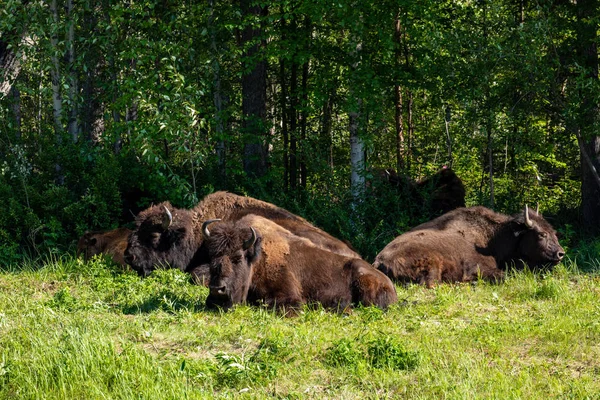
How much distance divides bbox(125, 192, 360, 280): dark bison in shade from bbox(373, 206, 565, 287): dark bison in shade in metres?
0.80

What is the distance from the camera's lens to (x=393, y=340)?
23.1 ft

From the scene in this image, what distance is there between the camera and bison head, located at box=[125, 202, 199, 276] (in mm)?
11312

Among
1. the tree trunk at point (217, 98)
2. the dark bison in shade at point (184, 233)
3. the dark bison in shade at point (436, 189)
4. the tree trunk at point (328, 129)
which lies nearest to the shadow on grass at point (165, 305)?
the dark bison in shade at point (184, 233)

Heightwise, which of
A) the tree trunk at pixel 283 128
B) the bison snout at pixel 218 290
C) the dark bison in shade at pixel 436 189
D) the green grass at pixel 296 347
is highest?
the tree trunk at pixel 283 128

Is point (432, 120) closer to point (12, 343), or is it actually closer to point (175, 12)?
point (175, 12)

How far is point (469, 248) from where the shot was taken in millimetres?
11727

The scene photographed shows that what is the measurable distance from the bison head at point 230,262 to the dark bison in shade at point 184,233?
6.57 feet

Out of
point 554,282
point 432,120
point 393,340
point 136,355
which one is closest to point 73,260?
point 136,355

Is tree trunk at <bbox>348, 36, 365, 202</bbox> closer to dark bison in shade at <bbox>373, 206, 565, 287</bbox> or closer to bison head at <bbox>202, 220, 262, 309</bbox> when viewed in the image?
dark bison in shade at <bbox>373, 206, 565, 287</bbox>

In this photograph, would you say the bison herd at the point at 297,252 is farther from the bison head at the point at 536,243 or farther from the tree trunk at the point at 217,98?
the tree trunk at the point at 217,98

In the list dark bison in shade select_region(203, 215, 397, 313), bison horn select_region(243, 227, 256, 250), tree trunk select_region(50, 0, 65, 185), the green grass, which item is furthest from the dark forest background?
bison horn select_region(243, 227, 256, 250)

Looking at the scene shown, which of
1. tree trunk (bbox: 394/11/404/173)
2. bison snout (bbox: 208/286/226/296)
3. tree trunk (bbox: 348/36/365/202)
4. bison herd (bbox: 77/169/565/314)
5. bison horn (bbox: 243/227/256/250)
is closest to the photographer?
bison snout (bbox: 208/286/226/296)

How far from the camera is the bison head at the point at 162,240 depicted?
11.3 m

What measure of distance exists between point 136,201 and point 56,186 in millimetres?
1523
